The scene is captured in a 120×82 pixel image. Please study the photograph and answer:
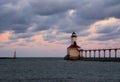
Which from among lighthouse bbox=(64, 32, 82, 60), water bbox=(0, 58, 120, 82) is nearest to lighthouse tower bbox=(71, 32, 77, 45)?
lighthouse bbox=(64, 32, 82, 60)

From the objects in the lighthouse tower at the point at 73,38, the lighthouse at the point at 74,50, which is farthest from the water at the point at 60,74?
the lighthouse tower at the point at 73,38

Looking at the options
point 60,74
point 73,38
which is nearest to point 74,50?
point 73,38

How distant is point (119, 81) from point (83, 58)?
11625 cm

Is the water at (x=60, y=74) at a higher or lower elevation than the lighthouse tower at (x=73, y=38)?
lower

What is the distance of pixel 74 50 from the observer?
154 metres

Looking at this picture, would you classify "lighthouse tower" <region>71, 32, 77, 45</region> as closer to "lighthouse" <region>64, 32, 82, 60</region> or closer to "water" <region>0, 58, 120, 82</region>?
"lighthouse" <region>64, 32, 82, 60</region>

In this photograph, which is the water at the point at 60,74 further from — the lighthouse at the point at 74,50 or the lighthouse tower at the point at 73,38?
the lighthouse tower at the point at 73,38

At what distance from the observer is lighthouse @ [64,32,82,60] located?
154 m

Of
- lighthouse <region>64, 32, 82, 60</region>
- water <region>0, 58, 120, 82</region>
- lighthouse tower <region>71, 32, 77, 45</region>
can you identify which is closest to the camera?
water <region>0, 58, 120, 82</region>

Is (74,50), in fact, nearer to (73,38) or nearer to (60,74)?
(73,38)

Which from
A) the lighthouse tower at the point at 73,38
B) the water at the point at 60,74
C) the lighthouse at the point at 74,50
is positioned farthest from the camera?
the lighthouse tower at the point at 73,38

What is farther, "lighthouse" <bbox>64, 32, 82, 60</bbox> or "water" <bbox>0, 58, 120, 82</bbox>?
"lighthouse" <bbox>64, 32, 82, 60</bbox>

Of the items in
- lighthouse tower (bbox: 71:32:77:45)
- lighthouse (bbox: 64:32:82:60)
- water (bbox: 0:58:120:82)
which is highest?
lighthouse tower (bbox: 71:32:77:45)

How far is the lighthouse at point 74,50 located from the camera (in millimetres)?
153750
